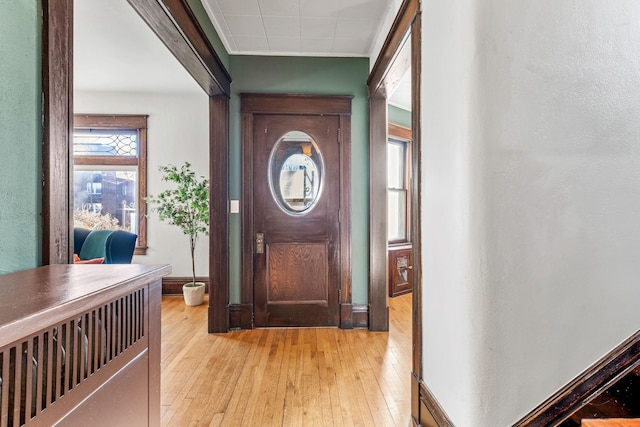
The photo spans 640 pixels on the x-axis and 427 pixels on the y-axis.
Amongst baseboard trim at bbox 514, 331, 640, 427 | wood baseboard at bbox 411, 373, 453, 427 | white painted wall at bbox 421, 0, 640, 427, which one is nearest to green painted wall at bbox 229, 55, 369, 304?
wood baseboard at bbox 411, 373, 453, 427

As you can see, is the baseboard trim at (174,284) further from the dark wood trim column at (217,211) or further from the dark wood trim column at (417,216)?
the dark wood trim column at (417,216)

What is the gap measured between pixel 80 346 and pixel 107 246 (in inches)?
114

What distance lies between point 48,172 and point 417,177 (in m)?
1.61

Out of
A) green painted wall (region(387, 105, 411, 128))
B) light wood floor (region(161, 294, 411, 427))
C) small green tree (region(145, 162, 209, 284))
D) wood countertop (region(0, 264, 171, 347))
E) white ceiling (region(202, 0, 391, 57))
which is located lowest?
light wood floor (region(161, 294, 411, 427))

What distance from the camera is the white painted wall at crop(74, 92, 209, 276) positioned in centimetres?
452

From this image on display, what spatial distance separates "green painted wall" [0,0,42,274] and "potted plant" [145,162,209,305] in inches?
129

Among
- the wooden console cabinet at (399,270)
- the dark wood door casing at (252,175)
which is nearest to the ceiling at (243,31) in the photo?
the dark wood door casing at (252,175)

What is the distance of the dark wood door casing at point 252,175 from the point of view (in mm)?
3240

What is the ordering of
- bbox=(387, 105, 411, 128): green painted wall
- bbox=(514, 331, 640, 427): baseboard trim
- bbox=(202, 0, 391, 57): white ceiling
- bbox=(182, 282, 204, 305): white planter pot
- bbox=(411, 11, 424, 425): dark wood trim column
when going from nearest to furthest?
bbox=(514, 331, 640, 427): baseboard trim → bbox=(411, 11, 424, 425): dark wood trim column → bbox=(202, 0, 391, 57): white ceiling → bbox=(182, 282, 204, 305): white planter pot → bbox=(387, 105, 411, 128): green painted wall

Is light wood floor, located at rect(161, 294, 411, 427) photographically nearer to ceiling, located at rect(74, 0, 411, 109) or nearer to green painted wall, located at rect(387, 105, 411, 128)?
ceiling, located at rect(74, 0, 411, 109)

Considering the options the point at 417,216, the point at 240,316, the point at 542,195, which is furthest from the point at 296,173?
the point at 542,195

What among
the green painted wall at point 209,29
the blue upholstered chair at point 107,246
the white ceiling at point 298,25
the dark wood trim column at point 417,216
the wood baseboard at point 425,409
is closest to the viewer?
the wood baseboard at point 425,409

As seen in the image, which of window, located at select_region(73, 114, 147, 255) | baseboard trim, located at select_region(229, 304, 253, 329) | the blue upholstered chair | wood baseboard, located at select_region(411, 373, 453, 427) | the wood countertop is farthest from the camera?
window, located at select_region(73, 114, 147, 255)

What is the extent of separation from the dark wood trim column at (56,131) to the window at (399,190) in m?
4.22
